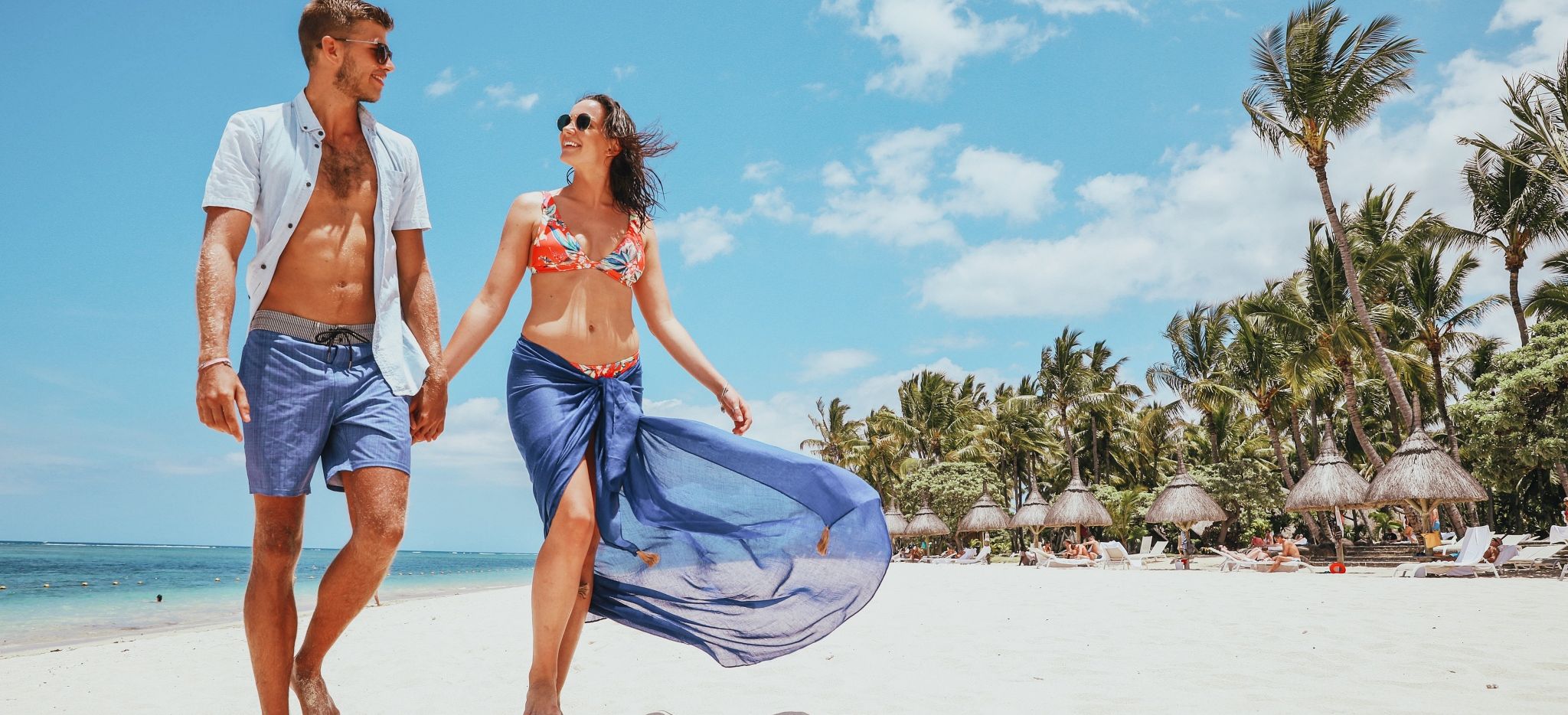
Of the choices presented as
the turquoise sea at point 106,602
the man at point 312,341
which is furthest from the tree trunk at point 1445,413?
the man at point 312,341

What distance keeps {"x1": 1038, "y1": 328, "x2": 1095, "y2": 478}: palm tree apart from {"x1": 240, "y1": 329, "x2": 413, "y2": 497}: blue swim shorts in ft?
147

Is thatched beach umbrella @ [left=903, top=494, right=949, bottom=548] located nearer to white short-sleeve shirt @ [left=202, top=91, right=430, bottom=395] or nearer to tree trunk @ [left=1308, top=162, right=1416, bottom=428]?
tree trunk @ [left=1308, top=162, right=1416, bottom=428]

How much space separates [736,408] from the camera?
385 centimetres

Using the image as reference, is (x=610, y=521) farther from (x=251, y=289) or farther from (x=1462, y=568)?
(x=1462, y=568)

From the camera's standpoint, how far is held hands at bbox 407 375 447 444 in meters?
3.02

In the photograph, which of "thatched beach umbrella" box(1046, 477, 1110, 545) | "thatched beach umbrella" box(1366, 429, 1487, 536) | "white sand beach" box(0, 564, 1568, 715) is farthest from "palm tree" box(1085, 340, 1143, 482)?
"white sand beach" box(0, 564, 1568, 715)

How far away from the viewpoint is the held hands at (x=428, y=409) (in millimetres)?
3021

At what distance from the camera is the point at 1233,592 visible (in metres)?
11.1

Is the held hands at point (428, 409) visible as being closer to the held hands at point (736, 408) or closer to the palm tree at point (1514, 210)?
the held hands at point (736, 408)

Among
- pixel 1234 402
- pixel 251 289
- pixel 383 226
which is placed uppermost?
pixel 1234 402

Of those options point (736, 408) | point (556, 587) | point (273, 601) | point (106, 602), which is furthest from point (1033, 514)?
point (273, 601)

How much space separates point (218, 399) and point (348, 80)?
3.57 feet

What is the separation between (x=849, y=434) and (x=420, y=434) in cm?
5917

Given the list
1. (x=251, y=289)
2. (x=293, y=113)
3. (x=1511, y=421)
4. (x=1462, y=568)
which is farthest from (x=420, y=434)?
(x=1511, y=421)
